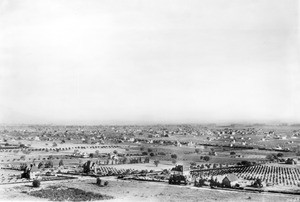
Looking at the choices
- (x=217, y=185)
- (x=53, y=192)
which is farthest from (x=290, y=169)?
(x=53, y=192)

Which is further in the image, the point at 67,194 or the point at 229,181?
the point at 229,181

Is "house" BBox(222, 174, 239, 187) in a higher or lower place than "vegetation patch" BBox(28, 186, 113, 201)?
higher

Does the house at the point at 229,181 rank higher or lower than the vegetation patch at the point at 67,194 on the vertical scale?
higher

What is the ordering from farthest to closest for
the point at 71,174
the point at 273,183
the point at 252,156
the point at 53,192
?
1. the point at 252,156
2. the point at 71,174
3. the point at 273,183
4. the point at 53,192

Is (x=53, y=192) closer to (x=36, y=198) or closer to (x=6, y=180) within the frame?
(x=36, y=198)

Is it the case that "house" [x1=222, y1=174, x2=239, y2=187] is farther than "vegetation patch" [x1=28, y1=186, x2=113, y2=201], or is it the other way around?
"house" [x1=222, y1=174, x2=239, y2=187]

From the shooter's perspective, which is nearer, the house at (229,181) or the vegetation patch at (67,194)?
the vegetation patch at (67,194)

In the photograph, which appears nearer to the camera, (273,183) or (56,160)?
(273,183)

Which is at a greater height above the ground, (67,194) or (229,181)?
(229,181)
